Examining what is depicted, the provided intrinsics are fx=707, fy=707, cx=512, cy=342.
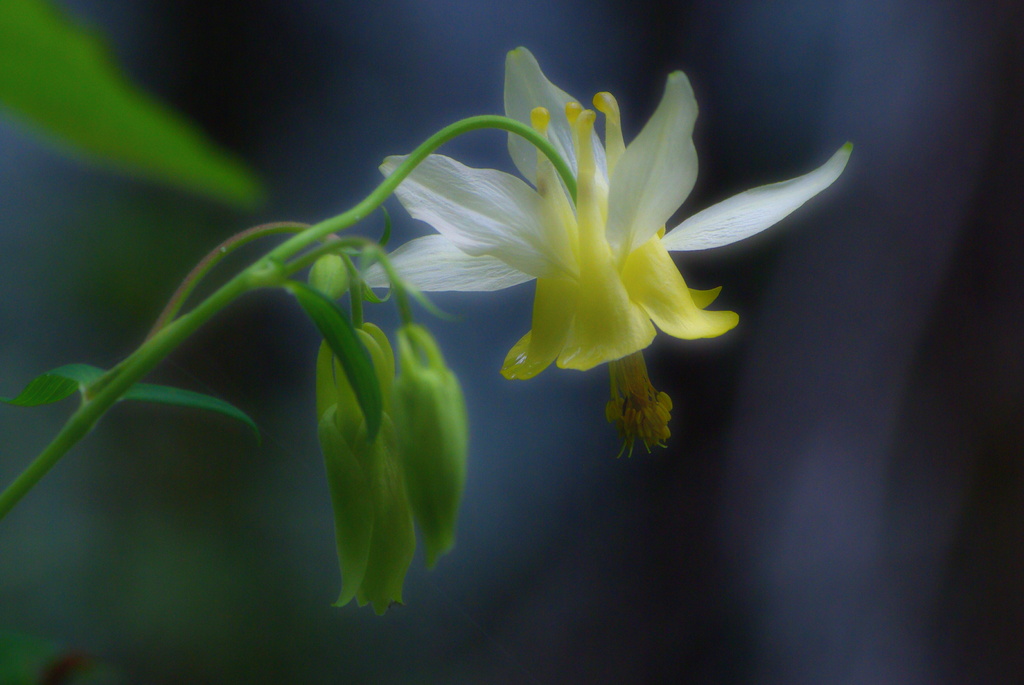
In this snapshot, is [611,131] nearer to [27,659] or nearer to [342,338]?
[342,338]

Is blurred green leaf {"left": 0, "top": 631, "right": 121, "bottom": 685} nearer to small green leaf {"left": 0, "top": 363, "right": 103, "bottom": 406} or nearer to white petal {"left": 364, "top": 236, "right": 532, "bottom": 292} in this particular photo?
small green leaf {"left": 0, "top": 363, "right": 103, "bottom": 406}

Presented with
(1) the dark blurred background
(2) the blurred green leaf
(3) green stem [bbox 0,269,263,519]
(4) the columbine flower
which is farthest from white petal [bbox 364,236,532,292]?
(1) the dark blurred background

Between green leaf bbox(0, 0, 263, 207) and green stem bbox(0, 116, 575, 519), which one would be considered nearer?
green leaf bbox(0, 0, 263, 207)

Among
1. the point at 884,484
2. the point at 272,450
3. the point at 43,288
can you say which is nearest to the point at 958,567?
the point at 884,484

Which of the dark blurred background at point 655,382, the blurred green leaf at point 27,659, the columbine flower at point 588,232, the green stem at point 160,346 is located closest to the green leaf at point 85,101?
the green stem at point 160,346

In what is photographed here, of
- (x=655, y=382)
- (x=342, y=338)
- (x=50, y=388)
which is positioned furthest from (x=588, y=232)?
(x=655, y=382)

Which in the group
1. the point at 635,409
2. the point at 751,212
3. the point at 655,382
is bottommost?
the point at 655,382

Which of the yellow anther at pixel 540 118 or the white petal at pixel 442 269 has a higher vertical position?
the yellow anther at pixel 540 118

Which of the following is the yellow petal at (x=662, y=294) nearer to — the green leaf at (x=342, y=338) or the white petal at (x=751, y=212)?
the white petal at (x=751, y=212)
